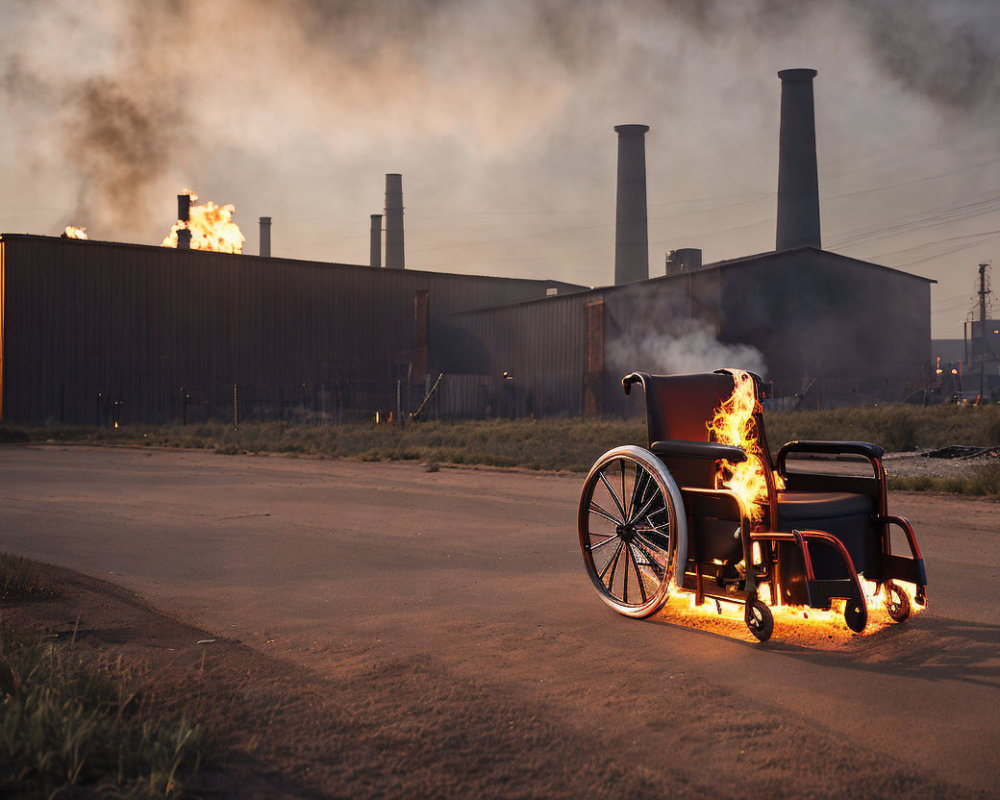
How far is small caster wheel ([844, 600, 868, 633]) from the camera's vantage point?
4992mm

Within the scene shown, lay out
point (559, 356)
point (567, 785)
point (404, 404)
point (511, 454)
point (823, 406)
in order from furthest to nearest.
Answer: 1. point (404, 404)
2. point (559, 356)
3. point (823, 406)
4. point (511, 454)
5. point (567, 785)

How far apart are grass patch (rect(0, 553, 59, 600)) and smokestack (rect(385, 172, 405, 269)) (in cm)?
6046

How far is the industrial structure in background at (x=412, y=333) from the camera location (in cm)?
3722

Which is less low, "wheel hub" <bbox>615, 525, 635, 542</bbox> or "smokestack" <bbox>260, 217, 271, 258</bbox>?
"smokestack" <bbox>260, 217, 271, 258</bbox>

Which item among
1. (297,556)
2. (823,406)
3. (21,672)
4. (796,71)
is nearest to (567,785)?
(21,672)

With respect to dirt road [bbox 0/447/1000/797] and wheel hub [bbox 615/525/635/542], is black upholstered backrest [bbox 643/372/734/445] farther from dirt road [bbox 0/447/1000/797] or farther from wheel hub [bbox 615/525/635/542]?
dirt road [bbox 0/447/1000/797]

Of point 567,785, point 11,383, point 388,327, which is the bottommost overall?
point 567,785

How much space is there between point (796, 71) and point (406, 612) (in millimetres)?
51352

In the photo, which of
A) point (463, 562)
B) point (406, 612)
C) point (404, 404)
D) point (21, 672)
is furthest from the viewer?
point (404, 404)

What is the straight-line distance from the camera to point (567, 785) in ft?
10.4

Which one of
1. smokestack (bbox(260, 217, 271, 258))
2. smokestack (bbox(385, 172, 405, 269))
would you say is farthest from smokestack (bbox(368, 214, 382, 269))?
smokestack (bbox(260, 217, 271, 258))

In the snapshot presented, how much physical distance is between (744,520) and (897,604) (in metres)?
1.20

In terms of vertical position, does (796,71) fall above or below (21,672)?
above

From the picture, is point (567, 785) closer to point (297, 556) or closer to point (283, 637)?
point (283, 637)
